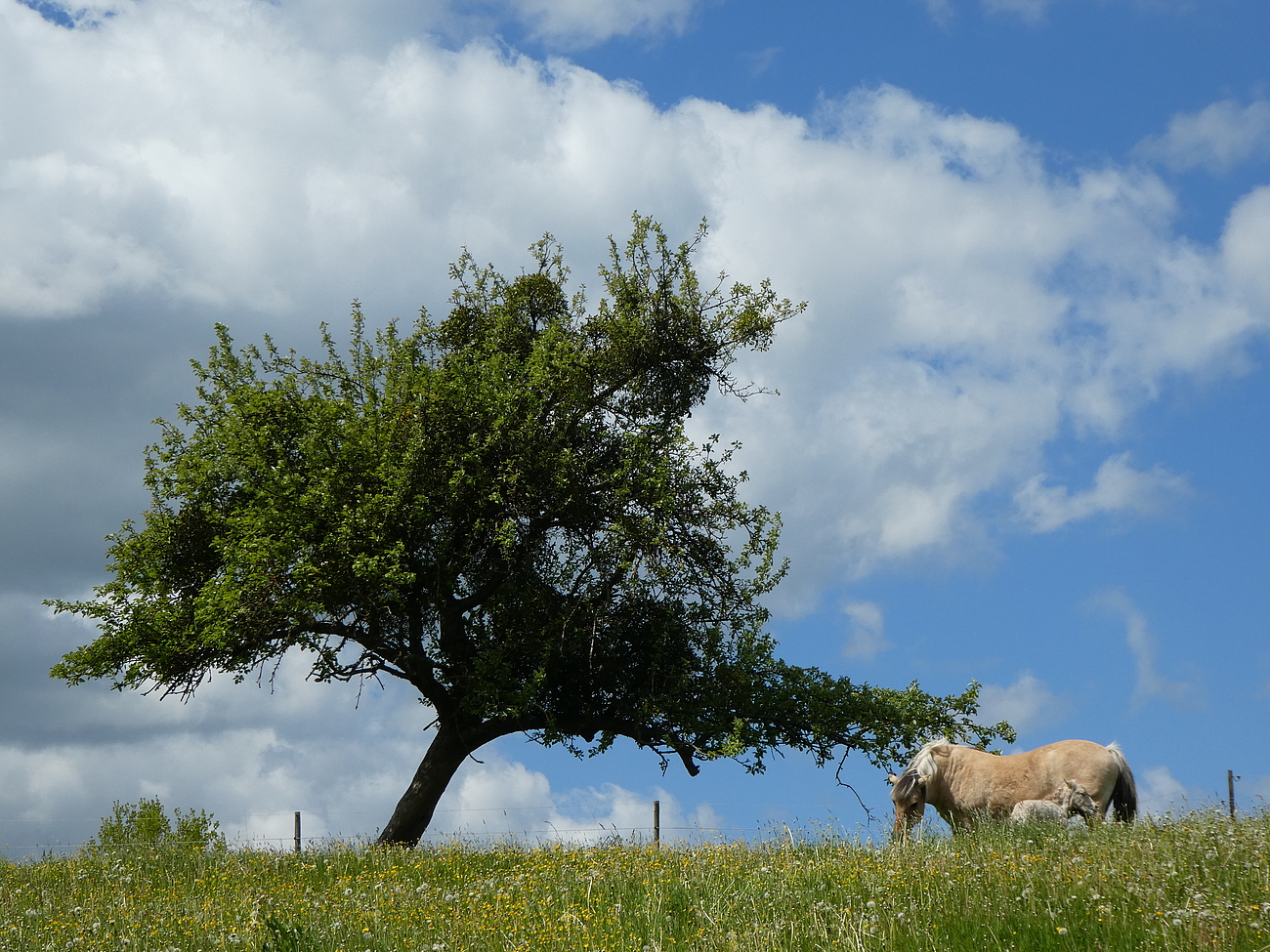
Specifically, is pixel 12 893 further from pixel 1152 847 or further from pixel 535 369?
pixel 1152 847

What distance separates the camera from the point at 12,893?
542 inches

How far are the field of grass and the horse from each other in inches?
86.0

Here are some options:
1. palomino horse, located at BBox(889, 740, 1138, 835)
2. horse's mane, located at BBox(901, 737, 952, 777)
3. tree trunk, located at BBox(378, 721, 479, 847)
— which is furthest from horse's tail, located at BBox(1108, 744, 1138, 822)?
tree trunk, located at BBox(378, 721, 479, 847)

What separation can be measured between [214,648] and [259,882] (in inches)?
352

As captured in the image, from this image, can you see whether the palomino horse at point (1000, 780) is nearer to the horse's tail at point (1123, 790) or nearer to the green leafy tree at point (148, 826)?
the horse's tail at point (1123, 790)

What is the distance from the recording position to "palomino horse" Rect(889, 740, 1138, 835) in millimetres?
14391

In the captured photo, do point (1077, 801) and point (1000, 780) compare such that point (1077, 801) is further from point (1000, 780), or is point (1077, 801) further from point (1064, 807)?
point (1000, 780)

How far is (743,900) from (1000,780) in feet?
23.6

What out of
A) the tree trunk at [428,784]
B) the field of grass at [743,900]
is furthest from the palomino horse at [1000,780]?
the tree trunk at [428,784]

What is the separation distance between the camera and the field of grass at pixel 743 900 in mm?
7801

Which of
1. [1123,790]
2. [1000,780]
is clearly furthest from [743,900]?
[1123,790]

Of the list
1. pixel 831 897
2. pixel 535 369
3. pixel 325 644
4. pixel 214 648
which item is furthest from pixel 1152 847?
pixel 214 648

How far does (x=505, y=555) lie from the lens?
64.2 ft

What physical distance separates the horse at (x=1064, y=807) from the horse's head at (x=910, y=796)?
1418mm
